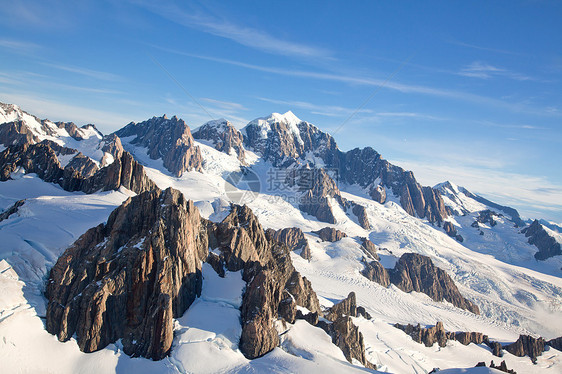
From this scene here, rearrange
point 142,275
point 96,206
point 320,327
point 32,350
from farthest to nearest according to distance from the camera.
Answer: point 96,206
point 320,327
point 142,275
point 32,350

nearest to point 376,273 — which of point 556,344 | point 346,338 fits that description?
point 556,344

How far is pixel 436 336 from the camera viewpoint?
91.3 meters

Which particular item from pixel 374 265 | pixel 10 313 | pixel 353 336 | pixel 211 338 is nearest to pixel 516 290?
pixel 374 265

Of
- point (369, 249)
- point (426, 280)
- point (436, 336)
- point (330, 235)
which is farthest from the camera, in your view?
point (330, 235)

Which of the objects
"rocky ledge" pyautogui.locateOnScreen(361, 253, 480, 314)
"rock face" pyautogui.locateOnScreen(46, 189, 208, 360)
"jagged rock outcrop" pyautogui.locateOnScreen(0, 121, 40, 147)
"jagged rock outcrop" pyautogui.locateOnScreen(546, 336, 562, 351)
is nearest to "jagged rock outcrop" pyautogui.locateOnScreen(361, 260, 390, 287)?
"rocky ledge" pyautogui.locateOnScreen(361, 253, 480, 314)

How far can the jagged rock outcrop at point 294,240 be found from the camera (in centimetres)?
15612

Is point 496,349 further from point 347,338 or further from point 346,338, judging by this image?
point 346,338

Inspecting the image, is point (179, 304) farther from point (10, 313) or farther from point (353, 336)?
point (353, 336)

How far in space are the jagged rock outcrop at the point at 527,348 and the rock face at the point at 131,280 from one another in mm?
102023

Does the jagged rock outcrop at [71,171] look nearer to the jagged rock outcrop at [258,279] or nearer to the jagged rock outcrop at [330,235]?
the jagged rock outcrop at [258,279]

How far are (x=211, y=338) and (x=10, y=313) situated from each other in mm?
22471

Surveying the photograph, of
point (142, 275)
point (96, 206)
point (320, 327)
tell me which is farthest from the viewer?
point (96, 206)

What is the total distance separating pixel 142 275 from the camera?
A: 4025 centimetres

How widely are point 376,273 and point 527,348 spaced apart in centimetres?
6212
